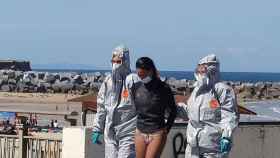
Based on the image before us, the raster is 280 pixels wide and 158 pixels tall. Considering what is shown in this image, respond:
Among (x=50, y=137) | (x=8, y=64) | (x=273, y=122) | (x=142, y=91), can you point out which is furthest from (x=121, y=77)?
(x=8, y=64)

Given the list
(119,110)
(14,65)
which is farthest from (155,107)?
(14,65)

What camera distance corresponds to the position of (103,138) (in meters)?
10.1

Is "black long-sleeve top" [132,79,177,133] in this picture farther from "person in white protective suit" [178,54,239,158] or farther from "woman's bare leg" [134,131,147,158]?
"person in white protective suit" [178,54,239,158]

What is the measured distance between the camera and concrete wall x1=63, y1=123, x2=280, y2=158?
10.9m

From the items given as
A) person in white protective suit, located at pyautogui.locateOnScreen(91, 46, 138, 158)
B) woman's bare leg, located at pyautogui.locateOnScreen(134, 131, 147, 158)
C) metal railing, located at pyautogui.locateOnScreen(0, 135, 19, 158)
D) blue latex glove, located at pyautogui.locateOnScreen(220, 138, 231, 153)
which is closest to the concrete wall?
person in white protective suit, located at pyautogui.locateOnScreen(91, 46, 138, 158)

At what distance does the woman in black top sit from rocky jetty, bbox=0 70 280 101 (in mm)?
50057

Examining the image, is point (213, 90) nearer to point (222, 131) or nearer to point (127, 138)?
point (222, 131)

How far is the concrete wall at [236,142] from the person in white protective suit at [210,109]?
221cm

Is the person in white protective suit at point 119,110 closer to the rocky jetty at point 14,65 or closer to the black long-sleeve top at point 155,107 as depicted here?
the black long-sleeve top at point 155,107

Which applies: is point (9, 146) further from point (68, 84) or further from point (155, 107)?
point (68, 84)

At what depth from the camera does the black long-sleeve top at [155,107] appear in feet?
29.6

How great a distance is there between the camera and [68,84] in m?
68.4

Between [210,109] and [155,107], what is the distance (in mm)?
562

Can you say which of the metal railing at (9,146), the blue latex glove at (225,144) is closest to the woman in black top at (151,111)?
the blue latex glove at (225,144)
